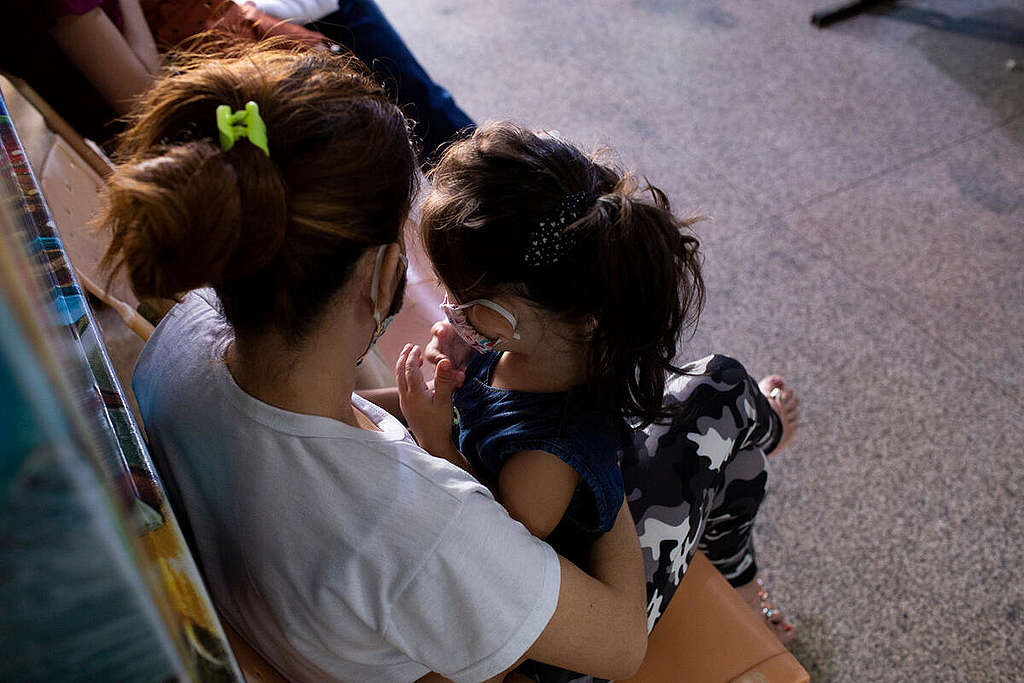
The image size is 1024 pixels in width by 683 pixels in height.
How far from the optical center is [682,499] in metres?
1.00

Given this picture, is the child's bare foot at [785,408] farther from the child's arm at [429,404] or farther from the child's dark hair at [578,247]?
the child's arm at [429,404]

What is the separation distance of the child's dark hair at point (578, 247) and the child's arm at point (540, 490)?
0.32 ft

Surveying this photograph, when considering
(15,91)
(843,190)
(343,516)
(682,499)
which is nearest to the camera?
(343,516)

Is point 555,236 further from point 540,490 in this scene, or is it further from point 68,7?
point 68,7

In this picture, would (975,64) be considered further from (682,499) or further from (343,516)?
(343,516)

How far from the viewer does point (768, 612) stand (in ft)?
4.41

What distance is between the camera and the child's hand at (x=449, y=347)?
3.43ft

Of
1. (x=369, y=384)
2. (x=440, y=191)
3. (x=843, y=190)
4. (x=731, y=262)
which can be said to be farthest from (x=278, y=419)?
(x=843, y=190)

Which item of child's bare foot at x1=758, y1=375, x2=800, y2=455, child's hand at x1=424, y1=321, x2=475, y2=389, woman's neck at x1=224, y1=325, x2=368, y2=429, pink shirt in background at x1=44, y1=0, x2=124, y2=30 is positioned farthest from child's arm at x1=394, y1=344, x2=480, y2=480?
pink shirt in background at x1=44, y1=0, x2=124, y2=30

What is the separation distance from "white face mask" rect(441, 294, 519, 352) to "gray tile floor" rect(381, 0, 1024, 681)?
0.64 m

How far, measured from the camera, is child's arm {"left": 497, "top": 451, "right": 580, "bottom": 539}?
0.86m

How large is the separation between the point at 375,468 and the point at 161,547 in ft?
0.68

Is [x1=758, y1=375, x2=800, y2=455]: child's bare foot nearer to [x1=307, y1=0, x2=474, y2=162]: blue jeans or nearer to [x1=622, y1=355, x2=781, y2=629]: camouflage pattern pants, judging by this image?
[x1=622, y1=355, x2=781, y2=629]: camouflage pattern pants

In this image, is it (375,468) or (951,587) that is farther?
(951,587)
